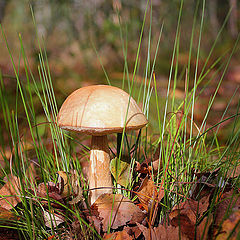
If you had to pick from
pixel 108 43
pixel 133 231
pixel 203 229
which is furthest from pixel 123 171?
pixel 108 43

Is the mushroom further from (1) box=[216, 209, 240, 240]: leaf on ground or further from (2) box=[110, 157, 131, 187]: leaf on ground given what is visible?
(1) box=[216, 209, 240, 240]: leaf on ground

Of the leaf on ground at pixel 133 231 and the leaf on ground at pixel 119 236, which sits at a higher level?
the leaf on ground at pixel 119 236

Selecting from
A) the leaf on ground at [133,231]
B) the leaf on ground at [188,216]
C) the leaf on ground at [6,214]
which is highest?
the leaf on ground at [188,216]

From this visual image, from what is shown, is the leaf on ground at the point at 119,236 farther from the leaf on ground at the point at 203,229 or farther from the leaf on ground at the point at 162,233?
the leaf on ground at the point at 203,229

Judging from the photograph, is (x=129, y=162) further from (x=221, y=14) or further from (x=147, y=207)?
(x=221, y=14)

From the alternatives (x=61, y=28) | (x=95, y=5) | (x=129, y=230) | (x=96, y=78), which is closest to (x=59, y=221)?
(x=129, y=230)

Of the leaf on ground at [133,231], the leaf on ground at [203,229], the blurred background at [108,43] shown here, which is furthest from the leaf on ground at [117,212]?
the blurred background at [108,43]

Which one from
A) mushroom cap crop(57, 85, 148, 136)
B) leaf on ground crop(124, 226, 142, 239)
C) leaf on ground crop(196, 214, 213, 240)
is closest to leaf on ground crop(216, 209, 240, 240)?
leaf on ground crop(196, 214, 213, 240)
